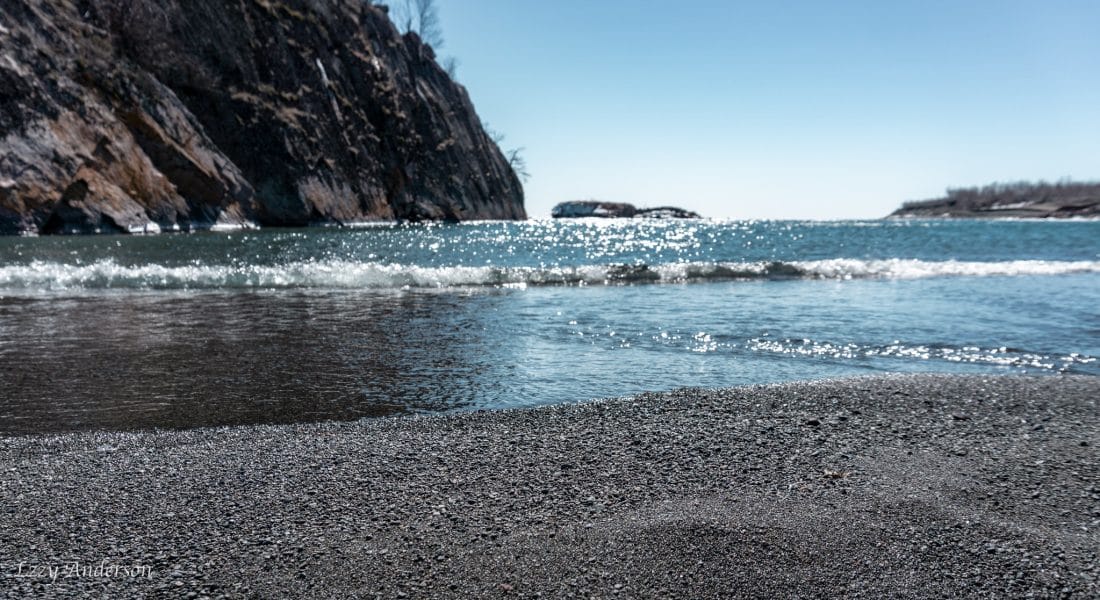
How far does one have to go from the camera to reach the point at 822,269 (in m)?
23.3

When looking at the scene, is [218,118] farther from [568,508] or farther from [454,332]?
[568,508]

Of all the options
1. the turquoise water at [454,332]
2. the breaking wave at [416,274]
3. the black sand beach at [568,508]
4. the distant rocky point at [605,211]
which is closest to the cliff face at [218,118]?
the turquoise water at [454,332]

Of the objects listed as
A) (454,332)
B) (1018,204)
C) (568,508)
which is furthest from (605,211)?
(568,508)

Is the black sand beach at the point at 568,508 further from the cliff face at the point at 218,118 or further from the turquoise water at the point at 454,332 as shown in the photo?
the cliff face at the point at 218,118

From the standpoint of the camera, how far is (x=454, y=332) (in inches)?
440

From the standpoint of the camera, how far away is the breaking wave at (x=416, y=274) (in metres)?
17.8

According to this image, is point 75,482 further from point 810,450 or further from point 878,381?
point 878,381

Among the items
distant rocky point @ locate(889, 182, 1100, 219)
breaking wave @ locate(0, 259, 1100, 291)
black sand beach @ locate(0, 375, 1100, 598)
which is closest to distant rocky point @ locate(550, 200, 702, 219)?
distant rocky point @ locate(889, 182, 1100, 219)

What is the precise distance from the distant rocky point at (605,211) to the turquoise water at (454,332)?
453 ft

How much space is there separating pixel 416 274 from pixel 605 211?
14357 cm

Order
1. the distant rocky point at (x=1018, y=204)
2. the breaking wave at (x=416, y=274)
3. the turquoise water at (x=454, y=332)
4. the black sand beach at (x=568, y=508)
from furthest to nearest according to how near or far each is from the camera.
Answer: the distant rocky point at (x=1018, y=204) < the breaking wave at (x=416, y=274) < the turquoise water at (x=454, y=332) < the black sand beach at (x=568, y=508)

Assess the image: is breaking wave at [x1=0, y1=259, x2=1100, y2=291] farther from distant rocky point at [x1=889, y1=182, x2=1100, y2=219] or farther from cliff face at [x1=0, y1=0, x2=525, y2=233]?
distant rocky point at [x1=889, y1=182, x2=1100, y2=219]

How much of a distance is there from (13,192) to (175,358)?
30.4 metres

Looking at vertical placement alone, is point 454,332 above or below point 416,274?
below
